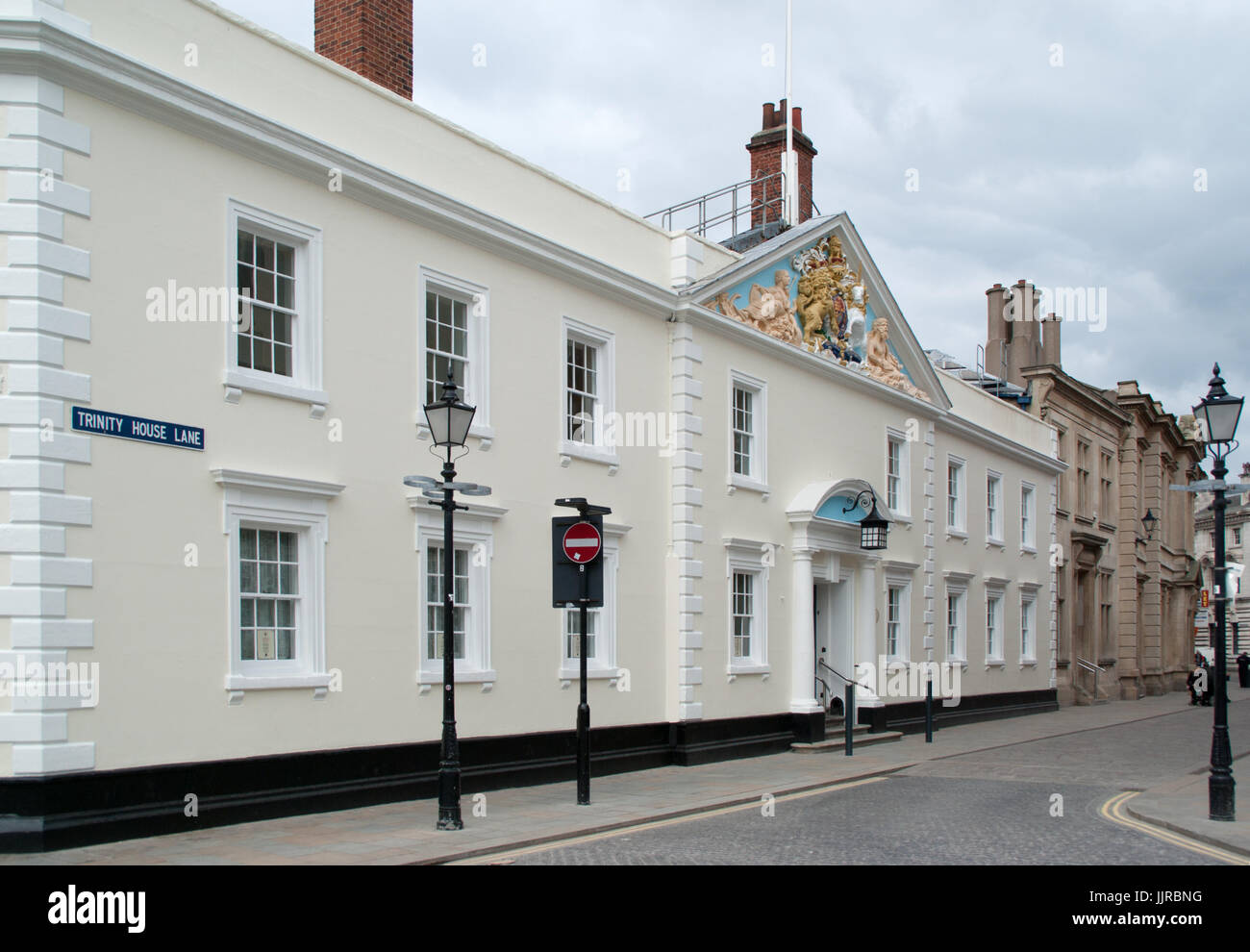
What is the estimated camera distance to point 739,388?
2098 centimetres

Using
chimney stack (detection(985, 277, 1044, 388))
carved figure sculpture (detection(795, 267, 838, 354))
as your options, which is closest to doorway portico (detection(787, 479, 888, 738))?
carved figure sculpture (detection(795, 267, 838, 354))

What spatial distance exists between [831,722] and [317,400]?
1309 centimetres

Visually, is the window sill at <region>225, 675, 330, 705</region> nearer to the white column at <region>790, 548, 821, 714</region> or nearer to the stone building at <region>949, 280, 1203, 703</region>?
the white column at <region>790, 548, 821, 714</region>

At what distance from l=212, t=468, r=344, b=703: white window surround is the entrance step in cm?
1027

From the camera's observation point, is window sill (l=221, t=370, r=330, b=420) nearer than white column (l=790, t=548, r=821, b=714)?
Yes

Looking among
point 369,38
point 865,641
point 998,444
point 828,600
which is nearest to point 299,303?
point 369,38

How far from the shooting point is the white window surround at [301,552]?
1220 cm

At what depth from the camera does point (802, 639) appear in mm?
21562

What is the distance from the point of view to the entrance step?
21.0m

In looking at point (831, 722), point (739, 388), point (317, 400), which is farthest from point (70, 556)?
point (831, 722)

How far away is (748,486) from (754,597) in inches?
74.7

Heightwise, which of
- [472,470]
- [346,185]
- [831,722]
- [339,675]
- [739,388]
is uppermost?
[346,185]

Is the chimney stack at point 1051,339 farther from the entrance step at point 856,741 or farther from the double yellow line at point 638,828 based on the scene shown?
the double yellow line at point 638,828
